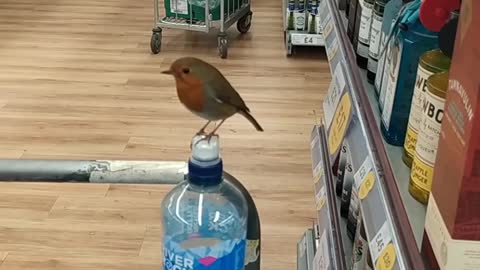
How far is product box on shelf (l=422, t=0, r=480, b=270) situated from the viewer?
0.69 meters

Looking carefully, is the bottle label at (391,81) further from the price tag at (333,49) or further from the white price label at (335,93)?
the price tag at (333,49)

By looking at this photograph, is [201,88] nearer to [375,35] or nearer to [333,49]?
[375,35]

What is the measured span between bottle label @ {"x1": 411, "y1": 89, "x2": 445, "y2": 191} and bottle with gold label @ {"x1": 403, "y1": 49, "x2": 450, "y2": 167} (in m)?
0.04

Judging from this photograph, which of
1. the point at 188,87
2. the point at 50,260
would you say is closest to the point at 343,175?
the point at 188,87

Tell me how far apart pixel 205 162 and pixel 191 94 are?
141 millimetres

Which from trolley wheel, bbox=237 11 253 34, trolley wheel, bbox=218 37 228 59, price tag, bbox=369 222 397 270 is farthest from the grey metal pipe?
trolley wheel, bbox=237 11 253 34

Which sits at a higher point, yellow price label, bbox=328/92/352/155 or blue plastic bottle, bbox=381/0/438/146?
blue plastic bottle, bbox=381/0/438/146

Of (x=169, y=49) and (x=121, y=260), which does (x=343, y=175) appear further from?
(x=169, y=49)

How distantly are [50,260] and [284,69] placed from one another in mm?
2245

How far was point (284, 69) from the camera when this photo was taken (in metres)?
4.43

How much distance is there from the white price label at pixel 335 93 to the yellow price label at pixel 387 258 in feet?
1.88

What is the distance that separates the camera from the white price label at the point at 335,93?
56.9 inches

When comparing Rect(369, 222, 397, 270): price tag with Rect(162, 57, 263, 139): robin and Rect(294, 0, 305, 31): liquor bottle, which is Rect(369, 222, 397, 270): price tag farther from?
Rect(294, 0, 305, 31): liquor bottle

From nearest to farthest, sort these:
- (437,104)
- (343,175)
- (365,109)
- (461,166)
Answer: (461,166), (437,104), (365,109), (343,175)
